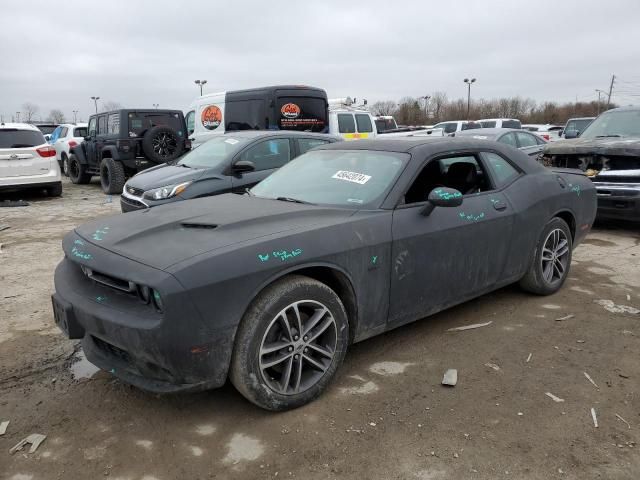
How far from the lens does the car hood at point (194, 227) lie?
2758mm

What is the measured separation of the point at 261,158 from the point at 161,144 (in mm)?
6061

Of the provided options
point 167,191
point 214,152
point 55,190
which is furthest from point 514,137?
point 55,190

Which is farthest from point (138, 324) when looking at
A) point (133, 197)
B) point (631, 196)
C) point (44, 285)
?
point (631, 196)

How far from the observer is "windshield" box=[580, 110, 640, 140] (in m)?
8.30

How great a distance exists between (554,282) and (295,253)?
10.0ft

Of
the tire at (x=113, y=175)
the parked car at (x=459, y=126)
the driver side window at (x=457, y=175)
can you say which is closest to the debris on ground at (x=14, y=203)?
the tire at (x=113, y=175)

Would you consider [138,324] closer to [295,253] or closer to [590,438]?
[295,253]

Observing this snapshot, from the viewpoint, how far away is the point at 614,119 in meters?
8.71

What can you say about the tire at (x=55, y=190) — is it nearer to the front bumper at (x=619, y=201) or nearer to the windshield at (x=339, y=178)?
the windshield at (x=339, y=178)

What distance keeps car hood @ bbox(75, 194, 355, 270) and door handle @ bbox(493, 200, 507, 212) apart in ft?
4.62

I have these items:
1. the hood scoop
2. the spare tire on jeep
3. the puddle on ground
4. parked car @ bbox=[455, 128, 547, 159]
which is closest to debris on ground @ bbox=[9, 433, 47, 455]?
the puddle on ground

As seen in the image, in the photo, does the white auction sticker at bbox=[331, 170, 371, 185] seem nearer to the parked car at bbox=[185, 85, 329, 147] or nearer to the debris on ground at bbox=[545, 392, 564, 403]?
the debris on ground at bbox=[545, 392, 564, 403]

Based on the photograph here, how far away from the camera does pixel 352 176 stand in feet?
12.5

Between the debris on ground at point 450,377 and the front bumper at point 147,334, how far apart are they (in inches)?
55.6
